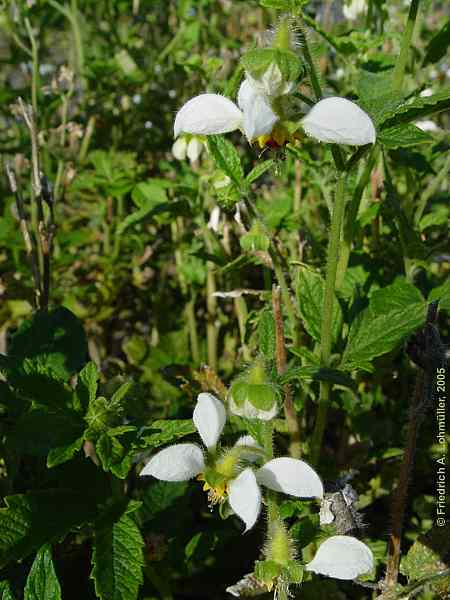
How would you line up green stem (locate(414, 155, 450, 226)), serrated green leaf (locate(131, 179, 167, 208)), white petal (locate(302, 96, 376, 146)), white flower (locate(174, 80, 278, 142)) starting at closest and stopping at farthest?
white petal (locate(302, 96, 376, 146)) < white flower (locate(174, 80, 278, 142)) < green stem (locate(414, 155, 450, 226)) < serrated green leaf (locate(131, 179, 167, 208))

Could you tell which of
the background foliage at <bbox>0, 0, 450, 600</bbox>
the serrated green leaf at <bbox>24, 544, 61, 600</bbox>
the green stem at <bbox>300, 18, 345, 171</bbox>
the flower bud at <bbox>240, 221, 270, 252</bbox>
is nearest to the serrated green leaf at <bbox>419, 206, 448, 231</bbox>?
the background foliage at <bbox>0, 0, 450, 600</bbox>

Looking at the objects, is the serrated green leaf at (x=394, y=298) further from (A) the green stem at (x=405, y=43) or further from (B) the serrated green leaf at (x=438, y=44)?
(B) the serrated green leaf at (x=438, y=44)

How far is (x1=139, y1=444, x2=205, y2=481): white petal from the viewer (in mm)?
912

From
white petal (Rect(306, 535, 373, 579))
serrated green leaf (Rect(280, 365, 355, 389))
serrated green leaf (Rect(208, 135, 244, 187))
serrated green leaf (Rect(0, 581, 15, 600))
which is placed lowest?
serrated green leaf (Rect(0, 581, 15, 600))

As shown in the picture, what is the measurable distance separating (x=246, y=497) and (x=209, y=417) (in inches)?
4.3

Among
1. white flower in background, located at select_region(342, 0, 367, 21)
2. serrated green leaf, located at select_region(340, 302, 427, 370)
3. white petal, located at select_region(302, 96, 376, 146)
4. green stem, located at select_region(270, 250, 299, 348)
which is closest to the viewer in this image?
white petal, located at select_region(302, 96, 376, 146)

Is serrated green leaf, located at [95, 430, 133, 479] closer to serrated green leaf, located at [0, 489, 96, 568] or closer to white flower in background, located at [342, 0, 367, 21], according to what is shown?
serrated green leaf, located at [0, 489, 96, 568]

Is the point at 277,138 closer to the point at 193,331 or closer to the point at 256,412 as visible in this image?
the point at 256,412

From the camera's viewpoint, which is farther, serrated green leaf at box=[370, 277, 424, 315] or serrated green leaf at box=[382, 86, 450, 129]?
serrated green leaf at box=[370, 277, 424, 315]

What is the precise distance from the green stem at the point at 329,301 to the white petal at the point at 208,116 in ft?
0.53

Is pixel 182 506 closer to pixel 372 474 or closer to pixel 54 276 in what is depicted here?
pixel 372 474

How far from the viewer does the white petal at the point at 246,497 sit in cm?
85

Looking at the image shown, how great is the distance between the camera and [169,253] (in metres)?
2.17

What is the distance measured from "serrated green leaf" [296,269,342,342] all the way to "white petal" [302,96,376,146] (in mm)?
364
